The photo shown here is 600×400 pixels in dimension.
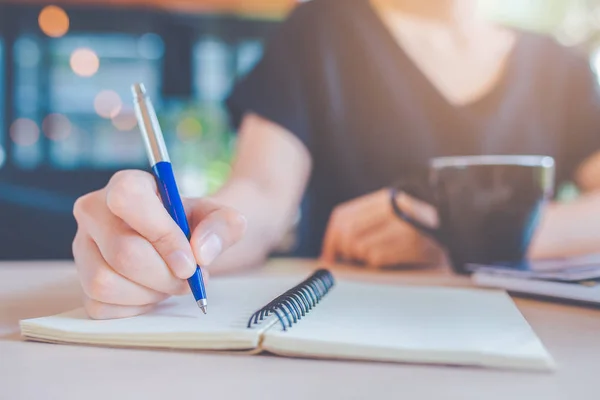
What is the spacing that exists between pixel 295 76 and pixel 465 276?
19.2 inches

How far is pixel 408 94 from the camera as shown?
3.26 feet

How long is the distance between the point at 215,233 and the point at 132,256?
51 millimetres

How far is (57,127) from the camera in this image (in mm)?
→ 2102

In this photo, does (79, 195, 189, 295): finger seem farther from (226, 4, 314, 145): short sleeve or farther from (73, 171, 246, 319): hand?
(226, 4, 314, 145): short sleeve

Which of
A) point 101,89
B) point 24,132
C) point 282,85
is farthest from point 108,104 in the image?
point 282,85

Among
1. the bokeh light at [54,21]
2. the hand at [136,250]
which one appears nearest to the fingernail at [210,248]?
the hand at [136,250]

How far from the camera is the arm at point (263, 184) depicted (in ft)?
2.36

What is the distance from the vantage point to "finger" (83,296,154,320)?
1.15ft

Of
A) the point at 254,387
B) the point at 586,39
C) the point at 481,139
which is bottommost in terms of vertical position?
the point at 254,387

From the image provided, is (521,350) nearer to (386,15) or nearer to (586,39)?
(386,15)

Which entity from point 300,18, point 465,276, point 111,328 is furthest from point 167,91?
point 111,328

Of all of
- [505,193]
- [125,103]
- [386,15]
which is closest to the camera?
[505,193]

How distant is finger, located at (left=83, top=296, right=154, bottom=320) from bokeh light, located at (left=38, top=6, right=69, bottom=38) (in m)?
2.03

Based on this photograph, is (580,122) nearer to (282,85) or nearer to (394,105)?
(394,105)
